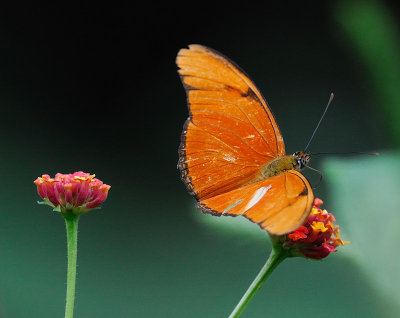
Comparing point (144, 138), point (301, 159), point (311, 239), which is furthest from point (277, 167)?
point (144, 138)

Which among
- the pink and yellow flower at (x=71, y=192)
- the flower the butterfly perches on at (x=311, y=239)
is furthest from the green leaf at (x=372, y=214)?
the pink and yellow flower at (x=71, y=192)

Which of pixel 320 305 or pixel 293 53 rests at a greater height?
pixel 293 53

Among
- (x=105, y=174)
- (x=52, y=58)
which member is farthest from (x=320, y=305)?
(x=52, y=58)

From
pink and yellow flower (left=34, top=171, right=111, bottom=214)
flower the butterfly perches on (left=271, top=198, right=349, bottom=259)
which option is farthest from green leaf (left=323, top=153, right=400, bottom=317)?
pink and yellow flower (left=34, top=171, right=111, bottom=214)

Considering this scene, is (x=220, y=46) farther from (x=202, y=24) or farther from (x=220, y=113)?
(x=220, y=113)

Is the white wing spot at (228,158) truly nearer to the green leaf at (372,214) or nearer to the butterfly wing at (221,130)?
the butterfly wing at (221,130)

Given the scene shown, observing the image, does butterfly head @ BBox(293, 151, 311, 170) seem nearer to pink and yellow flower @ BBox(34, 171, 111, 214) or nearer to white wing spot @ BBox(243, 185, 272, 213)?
white wing spot @ BBox(243, 185, 272, 213)
